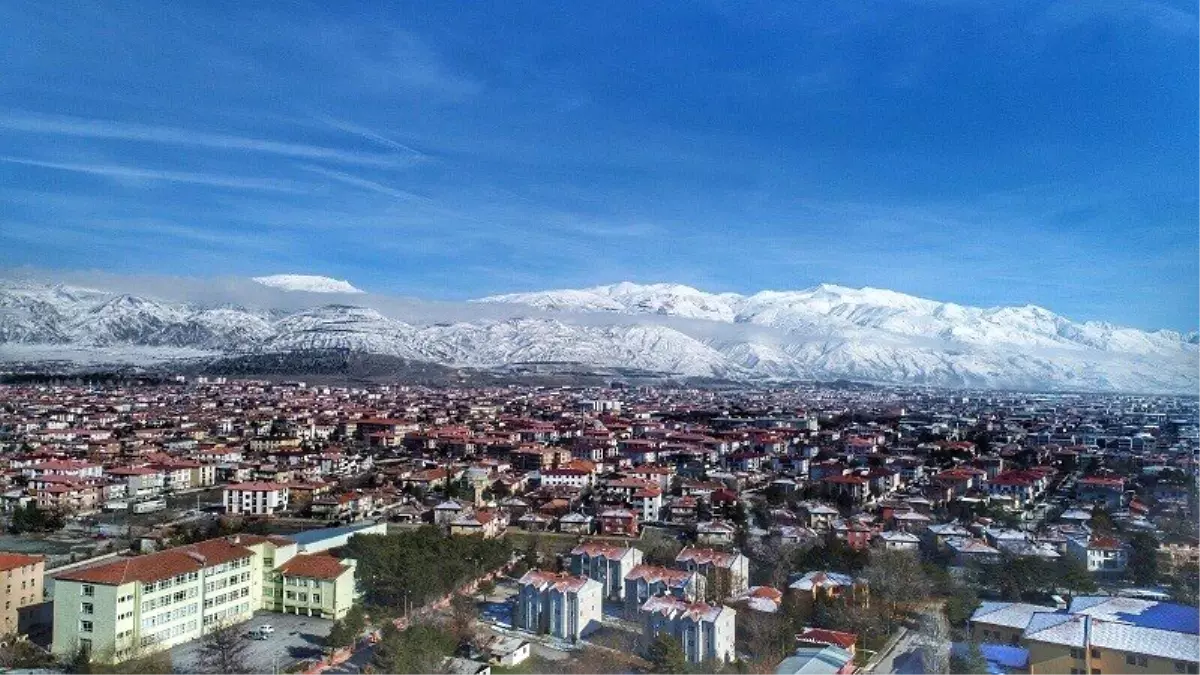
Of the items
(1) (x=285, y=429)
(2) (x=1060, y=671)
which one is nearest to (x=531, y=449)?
(1) (x=285, y=429)

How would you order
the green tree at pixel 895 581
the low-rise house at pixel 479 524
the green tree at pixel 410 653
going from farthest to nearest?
the low-rise house at pixel 479 524 → the green tree at pixel 895 581 → the green tree at pixel 410 653

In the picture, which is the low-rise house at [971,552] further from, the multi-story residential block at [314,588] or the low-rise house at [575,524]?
the multi-story residential block at [314,588]

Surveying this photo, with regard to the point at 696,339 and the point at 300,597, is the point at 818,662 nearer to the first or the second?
the point at 300,597

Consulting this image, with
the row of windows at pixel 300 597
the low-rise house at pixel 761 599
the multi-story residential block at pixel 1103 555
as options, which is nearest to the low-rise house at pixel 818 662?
the low-rise house at pixel 761 599

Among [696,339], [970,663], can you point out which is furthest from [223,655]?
[696,339]

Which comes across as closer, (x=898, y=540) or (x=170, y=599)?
(x=170, y=599)

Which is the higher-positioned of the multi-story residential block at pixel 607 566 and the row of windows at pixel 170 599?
the row of windows at pixel 170 599
